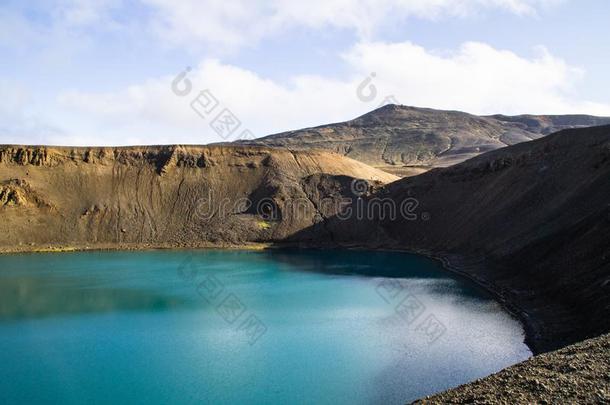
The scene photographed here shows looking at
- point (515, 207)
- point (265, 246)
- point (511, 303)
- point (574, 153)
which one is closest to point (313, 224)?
point (265, 246)

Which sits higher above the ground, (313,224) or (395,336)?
(313,224)

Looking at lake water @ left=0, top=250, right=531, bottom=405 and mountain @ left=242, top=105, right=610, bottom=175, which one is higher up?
mountain @ left=242, top=105, right=610, bottom=175

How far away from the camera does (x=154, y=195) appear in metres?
66.8

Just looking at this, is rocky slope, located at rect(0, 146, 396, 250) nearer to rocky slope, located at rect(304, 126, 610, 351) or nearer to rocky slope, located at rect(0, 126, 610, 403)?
rocky slope, located at rect(0, 126, 610, 403)

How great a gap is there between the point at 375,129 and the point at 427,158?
33.5 m

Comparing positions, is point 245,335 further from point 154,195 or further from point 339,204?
point 154,195

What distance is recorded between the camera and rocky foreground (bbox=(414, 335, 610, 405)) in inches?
573

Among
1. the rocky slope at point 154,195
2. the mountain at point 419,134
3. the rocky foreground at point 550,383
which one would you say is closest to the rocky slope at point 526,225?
the rocky foreground at point 550,383

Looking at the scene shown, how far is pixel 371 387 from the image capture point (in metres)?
19.8

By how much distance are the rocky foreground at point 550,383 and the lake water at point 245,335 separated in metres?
3.15

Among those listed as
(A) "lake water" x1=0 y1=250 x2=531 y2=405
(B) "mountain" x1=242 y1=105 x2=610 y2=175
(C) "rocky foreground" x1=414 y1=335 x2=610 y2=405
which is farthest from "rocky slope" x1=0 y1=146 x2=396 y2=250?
(B) "mountain" x1=242 y1=105 x2=610 y2=175

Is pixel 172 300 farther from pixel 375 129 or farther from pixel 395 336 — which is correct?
pixel 375 129

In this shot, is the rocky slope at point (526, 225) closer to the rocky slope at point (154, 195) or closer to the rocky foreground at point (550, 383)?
the rocky foreground at point (550, 383)

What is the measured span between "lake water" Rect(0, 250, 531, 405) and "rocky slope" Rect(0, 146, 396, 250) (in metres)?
15.0
